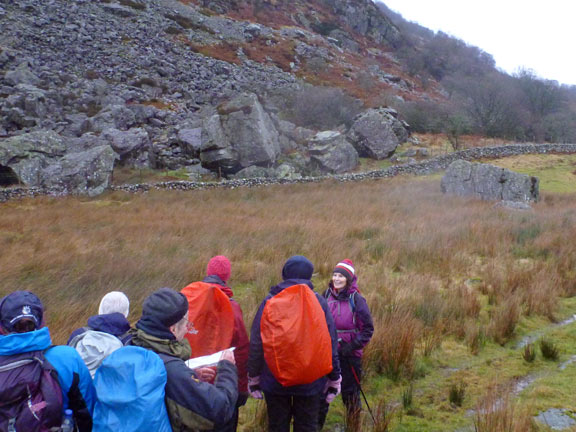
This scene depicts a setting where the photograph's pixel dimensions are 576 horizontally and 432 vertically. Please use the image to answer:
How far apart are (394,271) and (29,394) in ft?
21.3

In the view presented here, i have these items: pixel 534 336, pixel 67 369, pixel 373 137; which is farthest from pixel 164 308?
pixel 373 137

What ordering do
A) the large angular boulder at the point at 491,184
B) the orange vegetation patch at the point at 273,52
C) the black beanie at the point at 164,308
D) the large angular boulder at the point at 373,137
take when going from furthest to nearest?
1. the orange vegetation patch at the point at 273,52
2. the large angular boulder at the point at 373,137
3. the large angular boulder at the point at 491,184
4. the black beanie at the point at 164,308

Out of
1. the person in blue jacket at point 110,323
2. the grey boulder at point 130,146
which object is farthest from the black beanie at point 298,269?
the grey boulder at point 130,146

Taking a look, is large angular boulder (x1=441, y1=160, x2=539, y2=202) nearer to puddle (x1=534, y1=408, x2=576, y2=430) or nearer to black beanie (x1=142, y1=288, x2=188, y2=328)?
puddle (x1=534, y1=408, x2=576, y2=430)

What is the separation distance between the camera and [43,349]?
185 cm

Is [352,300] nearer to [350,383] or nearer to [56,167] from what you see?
[350,383]

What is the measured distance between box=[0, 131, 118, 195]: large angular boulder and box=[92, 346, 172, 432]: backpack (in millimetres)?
14008

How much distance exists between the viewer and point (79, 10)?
32688mm

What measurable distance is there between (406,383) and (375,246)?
4.80 metres

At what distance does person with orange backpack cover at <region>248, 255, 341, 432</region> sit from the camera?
2.37 metres

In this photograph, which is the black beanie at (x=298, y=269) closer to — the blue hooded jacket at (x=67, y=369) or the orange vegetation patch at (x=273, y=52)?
the blue hooded jacket at (x=67, y=369)

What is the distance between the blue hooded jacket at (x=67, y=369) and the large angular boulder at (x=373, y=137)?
23.0 m

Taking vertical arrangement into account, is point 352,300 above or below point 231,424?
above

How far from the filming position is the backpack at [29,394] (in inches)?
66.4
